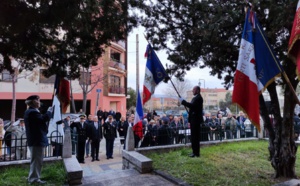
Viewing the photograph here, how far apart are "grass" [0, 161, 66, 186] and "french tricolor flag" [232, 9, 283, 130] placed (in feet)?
14.0

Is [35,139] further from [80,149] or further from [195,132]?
[195,132]

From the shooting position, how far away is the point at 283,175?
21.2 feet

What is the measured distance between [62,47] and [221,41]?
151 inches

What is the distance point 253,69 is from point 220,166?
318cm

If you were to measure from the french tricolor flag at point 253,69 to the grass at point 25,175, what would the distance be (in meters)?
4.28

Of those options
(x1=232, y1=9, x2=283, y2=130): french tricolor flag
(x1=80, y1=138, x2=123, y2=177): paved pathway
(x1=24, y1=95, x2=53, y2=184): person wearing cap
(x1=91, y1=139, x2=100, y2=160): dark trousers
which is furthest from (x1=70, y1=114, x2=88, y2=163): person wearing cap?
(x1=232, y1=9, x2=283, y2=130): french tricolor flag

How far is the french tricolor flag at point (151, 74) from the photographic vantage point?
25.5ft

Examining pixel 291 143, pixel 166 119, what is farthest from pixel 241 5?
pixel 166 119

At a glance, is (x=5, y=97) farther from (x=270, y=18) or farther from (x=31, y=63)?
(x=270, y=18)

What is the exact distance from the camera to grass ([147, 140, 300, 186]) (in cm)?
603

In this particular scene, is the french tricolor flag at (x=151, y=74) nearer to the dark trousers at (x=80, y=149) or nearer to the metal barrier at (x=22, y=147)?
the metal barrier at (x=22, y=147)

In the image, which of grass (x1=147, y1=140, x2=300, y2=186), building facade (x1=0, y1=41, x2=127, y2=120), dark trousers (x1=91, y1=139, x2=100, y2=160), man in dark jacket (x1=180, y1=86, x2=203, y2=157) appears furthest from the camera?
building facade (x1=0, y1=41, x2=127, y2=120)

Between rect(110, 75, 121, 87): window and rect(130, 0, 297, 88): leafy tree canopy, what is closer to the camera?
rect(130, 0, 297, 88): leafy tree canopy

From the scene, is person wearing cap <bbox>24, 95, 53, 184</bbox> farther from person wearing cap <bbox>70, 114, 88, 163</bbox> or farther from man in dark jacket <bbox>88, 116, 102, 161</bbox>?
man in dark jacket <bbox>88, 116, 102, 161</bbox>
